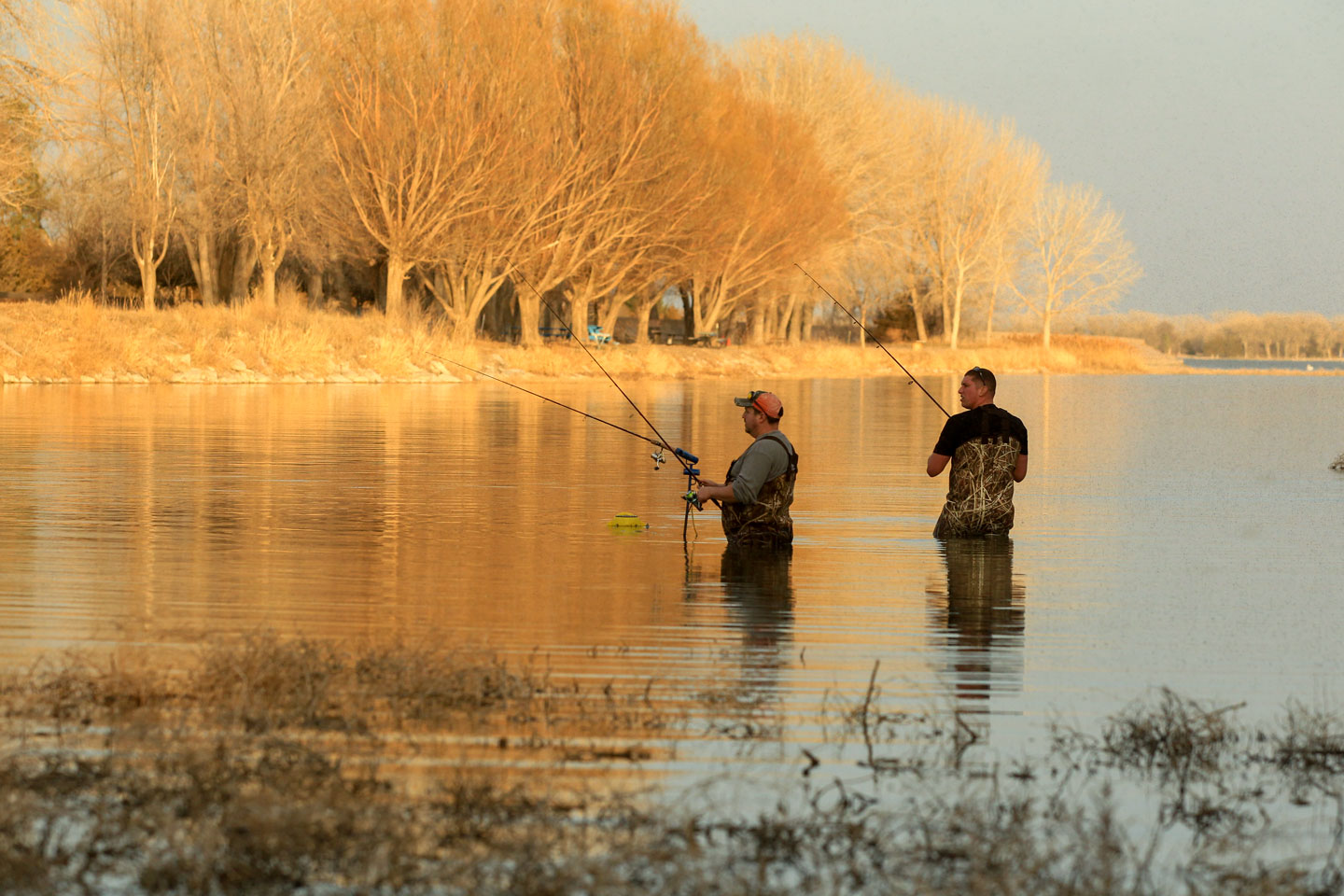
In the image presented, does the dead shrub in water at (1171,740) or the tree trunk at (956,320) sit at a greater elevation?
the tree trunk at (956,320)

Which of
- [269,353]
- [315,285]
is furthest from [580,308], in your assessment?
[269,353]

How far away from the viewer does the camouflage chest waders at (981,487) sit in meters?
11.9

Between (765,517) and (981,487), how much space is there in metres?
1.88

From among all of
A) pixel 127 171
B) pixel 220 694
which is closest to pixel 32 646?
pixel 220 694

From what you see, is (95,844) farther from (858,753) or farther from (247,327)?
(247,327)

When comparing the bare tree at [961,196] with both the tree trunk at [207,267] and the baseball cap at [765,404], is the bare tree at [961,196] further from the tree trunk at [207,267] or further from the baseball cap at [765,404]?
the baseball cap at [765,404]

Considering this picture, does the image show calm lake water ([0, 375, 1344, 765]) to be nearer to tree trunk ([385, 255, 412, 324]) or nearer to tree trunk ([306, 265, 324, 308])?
tree trunk ([385, 255, 412, 324])

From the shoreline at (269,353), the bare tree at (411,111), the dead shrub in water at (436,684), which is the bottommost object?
the dead shrub in water at (436,684)

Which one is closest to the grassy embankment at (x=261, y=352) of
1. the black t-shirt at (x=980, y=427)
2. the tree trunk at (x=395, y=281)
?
the tree trunk at (x=395, y=281)

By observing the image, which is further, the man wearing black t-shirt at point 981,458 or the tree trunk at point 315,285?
the tree trunk at point 315,285

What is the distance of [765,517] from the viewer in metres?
11.7

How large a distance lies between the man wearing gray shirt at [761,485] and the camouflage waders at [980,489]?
1430 millimetres

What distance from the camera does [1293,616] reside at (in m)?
9.72

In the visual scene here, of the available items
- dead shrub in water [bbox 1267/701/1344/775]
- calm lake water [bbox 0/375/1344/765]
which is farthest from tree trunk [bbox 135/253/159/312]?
dead shrub in water [bbox 1267/701/1344/775]
